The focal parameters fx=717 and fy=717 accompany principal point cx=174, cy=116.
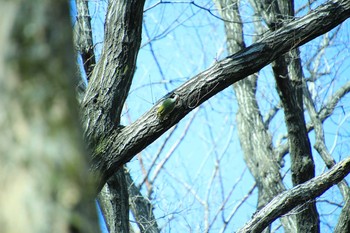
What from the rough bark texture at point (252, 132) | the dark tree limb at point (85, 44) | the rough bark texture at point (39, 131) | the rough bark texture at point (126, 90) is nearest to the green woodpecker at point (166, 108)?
the rough bark texture at point (126, 90)

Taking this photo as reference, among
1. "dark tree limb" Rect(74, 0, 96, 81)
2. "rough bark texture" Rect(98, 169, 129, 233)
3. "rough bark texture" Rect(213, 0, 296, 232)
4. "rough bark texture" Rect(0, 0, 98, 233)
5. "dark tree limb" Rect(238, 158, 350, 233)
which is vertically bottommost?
"rough bark texture" Rect(0, 0, 98, 233)

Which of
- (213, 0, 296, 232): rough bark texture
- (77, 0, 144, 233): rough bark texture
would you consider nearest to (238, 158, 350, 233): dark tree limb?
(77, 0, 144, 233): rough bark texture

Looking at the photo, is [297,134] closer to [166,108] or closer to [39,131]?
[166,108]

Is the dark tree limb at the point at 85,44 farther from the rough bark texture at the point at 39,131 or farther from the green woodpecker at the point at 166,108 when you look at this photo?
the rough bark texture at the point at 39,131

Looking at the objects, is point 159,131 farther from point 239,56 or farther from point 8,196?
point 8,196

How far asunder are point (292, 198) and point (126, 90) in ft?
6.67

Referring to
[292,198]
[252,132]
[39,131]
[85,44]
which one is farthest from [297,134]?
[39,131]

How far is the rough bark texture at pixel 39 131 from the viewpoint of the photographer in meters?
1.21

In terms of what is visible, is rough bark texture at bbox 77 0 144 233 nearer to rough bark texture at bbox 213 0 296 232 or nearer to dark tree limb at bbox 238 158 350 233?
dark tree limb at bbox 238 158 350 233

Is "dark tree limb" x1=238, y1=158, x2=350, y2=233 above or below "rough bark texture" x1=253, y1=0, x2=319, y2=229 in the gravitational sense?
below

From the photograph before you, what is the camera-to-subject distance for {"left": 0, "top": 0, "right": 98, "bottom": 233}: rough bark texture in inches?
47.8

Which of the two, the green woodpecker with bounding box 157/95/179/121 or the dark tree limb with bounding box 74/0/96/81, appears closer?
the green woodpecker with bounding box 157/95/179/121

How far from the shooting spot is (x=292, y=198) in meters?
6.19

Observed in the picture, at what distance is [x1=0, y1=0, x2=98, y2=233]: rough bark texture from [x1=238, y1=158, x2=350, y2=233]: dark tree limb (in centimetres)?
489
